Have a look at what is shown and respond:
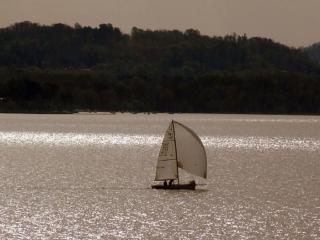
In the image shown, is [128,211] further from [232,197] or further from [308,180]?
[308,180]

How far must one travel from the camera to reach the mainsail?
70938 mm

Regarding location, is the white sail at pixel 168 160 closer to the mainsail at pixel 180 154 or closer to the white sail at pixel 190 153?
the mainsail at pixel 180 154

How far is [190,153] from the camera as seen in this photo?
71188mm

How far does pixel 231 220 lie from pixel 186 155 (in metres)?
9.58

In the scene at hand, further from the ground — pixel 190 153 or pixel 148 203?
pixel 190 153

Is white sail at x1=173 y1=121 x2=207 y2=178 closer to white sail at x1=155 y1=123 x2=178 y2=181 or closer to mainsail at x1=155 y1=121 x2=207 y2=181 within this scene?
mainsail at x1=155 y1=121 x2=207 y2=181

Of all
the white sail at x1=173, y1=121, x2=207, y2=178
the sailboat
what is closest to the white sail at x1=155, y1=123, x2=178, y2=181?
the sailboat

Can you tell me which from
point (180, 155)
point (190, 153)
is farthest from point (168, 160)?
point (190, 153)

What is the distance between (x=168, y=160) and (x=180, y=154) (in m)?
1.05

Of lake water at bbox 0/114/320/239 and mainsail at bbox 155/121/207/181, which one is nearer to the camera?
lake water at bbox 0/114/320/239

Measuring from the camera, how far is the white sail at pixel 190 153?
71.0m

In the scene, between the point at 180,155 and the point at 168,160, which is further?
the point at 168,160

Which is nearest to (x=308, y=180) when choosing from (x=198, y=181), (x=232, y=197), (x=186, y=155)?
(x=198, y=181)

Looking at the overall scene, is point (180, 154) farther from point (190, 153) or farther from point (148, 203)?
point (148, 203)
